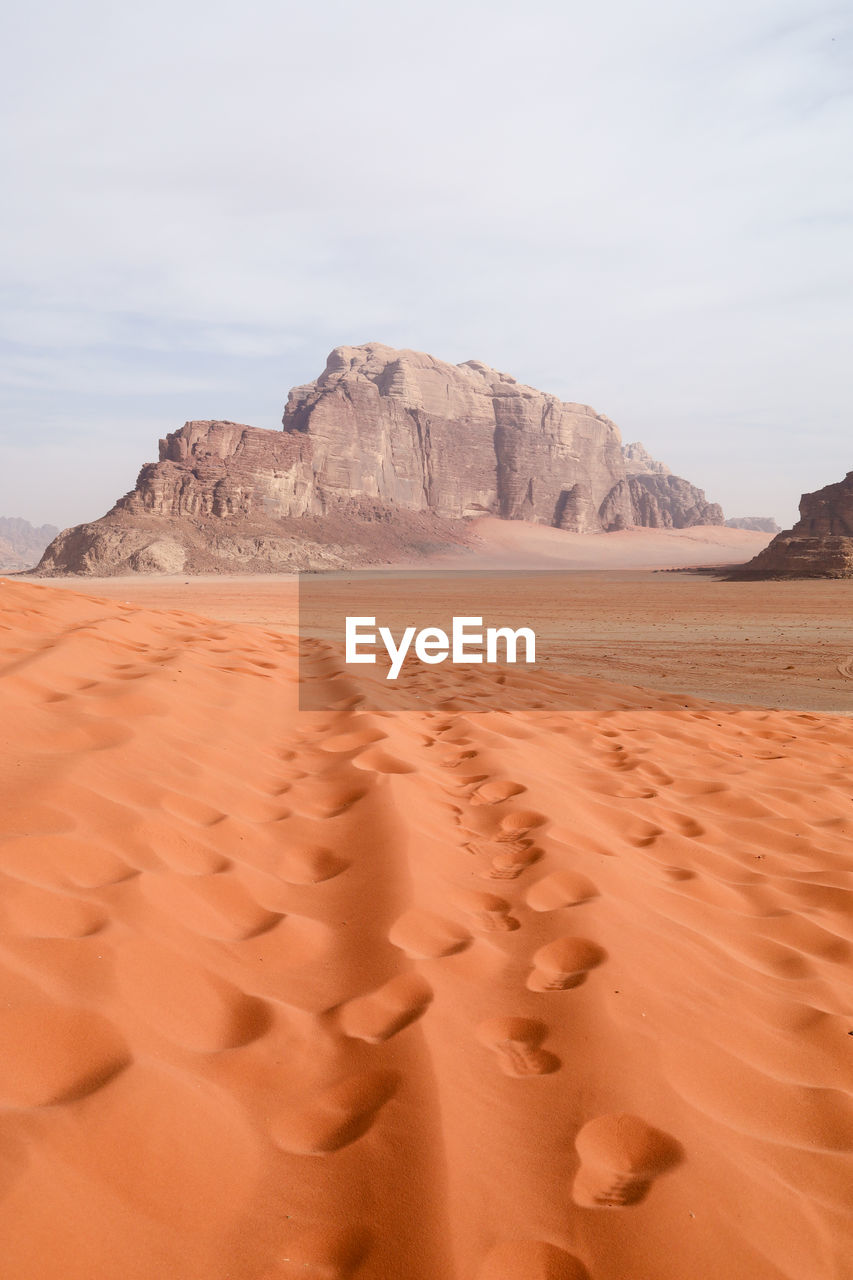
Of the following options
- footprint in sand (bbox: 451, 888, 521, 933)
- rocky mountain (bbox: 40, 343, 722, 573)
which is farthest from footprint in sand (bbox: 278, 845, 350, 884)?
rocky mountain (bbox: 40, 343, 722, 573)

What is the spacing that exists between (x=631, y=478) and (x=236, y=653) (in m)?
127

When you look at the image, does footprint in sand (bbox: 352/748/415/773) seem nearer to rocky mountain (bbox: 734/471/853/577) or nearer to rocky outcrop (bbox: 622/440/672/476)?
rocky mountain (bbox: 734/471/853/577)

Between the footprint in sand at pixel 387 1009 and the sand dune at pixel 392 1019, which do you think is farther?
the footprint in sand at pixel 387 1009

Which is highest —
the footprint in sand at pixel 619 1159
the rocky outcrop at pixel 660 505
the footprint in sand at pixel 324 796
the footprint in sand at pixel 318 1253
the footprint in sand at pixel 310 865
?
the rocky outcrop at pixel 660 505

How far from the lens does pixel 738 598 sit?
1083 inches

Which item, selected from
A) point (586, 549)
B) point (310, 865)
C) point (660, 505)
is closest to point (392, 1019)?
point (310, 865)

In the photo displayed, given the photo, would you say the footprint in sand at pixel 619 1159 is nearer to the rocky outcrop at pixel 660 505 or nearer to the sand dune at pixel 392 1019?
the sand dune at pixel 392 1019

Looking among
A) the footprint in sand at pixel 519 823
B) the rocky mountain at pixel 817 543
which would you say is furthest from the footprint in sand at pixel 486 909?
the rocky mountain at pixel 817 543

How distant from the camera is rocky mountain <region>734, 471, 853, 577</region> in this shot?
38188 mm

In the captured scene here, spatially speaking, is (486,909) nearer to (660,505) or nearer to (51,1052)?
(51,1052)

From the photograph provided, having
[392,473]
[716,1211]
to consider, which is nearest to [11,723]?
[716,1211]

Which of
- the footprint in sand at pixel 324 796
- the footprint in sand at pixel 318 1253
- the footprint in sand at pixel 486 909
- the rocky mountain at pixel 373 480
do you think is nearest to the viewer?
the footprint in sand at pixel 318 1253

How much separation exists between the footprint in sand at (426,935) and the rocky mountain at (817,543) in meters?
38.6

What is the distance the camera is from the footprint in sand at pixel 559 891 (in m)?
2.73
